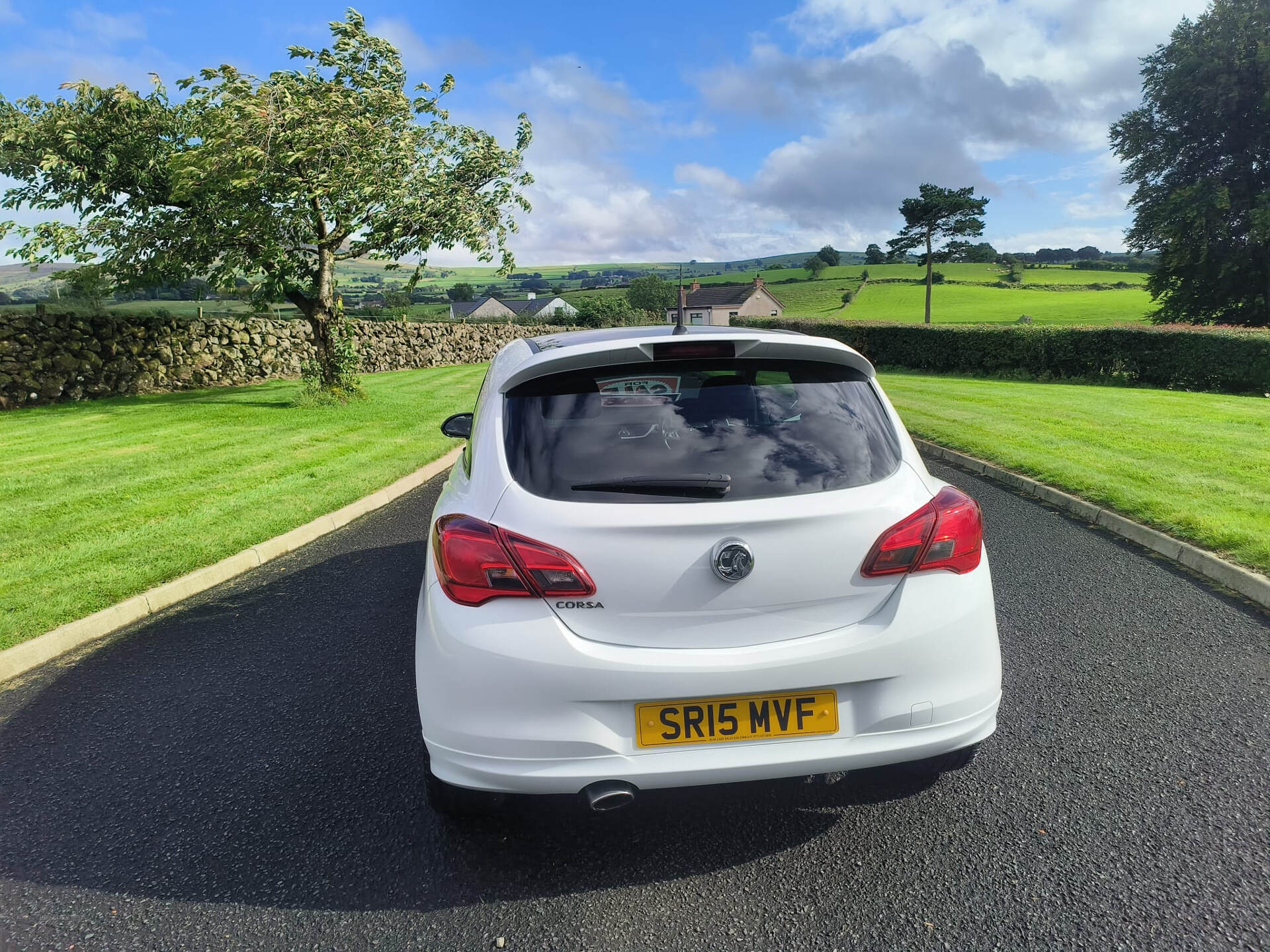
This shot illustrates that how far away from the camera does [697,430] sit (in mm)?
2561

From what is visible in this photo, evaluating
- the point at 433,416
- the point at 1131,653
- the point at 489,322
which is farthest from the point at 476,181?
the point at 489,322

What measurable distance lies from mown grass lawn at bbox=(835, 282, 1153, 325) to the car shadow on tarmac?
179 feet

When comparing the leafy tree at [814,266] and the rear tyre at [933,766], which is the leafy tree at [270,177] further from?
the leafy tree at [814,266]

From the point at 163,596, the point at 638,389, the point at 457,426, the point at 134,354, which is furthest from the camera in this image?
the point at 134,354

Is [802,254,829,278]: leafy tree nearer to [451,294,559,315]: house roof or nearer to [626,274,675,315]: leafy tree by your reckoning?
[626,274,675,315]: leafy tree

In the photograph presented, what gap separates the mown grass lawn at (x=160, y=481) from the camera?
567 centimetres

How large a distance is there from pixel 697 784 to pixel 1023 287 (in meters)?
91.2

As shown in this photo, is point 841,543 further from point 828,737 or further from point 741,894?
point 741,894

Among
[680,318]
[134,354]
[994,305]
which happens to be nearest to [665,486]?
[680,318]

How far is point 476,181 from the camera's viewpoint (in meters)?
16.7

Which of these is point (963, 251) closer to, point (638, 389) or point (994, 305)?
point (994, 305)

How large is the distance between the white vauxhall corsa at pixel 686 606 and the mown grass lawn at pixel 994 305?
5476cm

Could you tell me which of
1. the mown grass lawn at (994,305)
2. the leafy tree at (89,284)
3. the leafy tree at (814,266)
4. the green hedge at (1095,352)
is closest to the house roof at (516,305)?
the leafy tree at (814,266)

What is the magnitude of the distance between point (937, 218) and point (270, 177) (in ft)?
201
